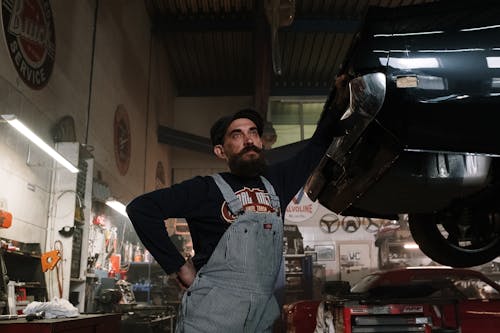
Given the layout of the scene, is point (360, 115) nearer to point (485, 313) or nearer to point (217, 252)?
point (217, 252)

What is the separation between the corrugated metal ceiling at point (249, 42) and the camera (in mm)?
7770

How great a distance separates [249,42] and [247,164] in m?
7.63

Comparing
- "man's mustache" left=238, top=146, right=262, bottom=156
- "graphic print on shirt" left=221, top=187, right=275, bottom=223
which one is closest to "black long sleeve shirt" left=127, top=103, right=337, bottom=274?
"graphic print on shirt" left=221, top=187, right=275, bottom=223

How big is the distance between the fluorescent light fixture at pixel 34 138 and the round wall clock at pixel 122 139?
7.67 ft

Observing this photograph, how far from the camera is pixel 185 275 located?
1.47 meters

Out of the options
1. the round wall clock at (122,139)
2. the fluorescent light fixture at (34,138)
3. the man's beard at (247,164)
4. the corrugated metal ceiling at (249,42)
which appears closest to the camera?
the man's beard at (247,164)

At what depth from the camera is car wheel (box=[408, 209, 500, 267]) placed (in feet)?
9.87

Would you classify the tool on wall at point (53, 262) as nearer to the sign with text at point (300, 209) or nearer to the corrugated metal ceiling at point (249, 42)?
the corrugated metal ceiling at point (249, 42)

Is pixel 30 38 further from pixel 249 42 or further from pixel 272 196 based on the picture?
pixel 249 42

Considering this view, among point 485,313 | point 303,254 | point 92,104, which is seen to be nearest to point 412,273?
point 485,313

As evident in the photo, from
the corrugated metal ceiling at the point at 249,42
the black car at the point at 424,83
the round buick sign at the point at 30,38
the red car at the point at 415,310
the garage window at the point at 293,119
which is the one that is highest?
the corrugated metal ceiling at the point at 249,42

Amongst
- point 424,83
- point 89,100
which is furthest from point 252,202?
point 89,100

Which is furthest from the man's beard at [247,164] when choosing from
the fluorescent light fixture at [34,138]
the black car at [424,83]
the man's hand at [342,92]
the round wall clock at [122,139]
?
the round wall clock at [122,139]

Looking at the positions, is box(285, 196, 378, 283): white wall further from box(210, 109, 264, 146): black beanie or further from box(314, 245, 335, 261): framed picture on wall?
box(210, 109, 264, 146): black beanie
